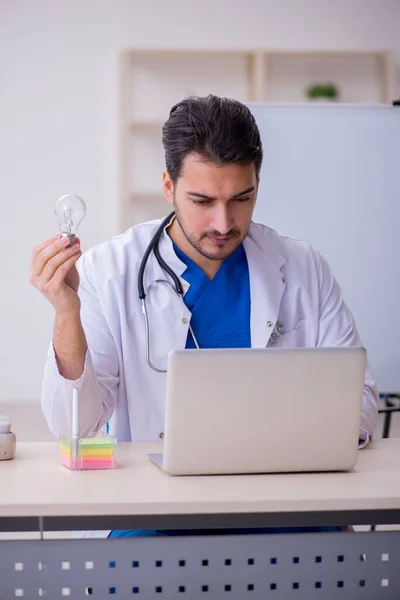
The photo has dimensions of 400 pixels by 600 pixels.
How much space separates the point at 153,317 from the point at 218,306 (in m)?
0.16

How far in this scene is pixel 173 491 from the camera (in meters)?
1.46

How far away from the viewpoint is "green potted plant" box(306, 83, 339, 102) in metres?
4.35

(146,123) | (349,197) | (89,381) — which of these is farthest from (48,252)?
(146,123)

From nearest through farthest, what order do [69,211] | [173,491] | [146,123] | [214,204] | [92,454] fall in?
[173,491]
[92,454]
[69,211]
[214,204]
[146,123]

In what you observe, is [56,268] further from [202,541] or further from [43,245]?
[202,541]

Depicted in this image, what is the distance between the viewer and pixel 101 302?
2176mm

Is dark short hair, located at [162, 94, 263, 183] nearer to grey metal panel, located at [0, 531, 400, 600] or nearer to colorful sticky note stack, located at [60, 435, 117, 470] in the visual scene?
colorful sticky note stack, located at [60, 435, 117, 470]

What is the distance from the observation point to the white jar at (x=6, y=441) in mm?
1685

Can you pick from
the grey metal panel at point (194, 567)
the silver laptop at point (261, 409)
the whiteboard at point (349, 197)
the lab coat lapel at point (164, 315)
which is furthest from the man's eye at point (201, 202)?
the whiteboard at point (349, 197)

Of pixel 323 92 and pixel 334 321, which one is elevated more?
pixel 323 92

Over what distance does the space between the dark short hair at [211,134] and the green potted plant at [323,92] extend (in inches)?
91.1

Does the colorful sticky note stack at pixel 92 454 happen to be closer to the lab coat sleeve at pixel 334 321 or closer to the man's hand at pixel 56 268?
the man's hand at pixel 56 268

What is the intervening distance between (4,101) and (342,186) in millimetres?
1751

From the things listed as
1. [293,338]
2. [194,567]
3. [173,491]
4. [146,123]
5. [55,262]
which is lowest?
[194,567]
